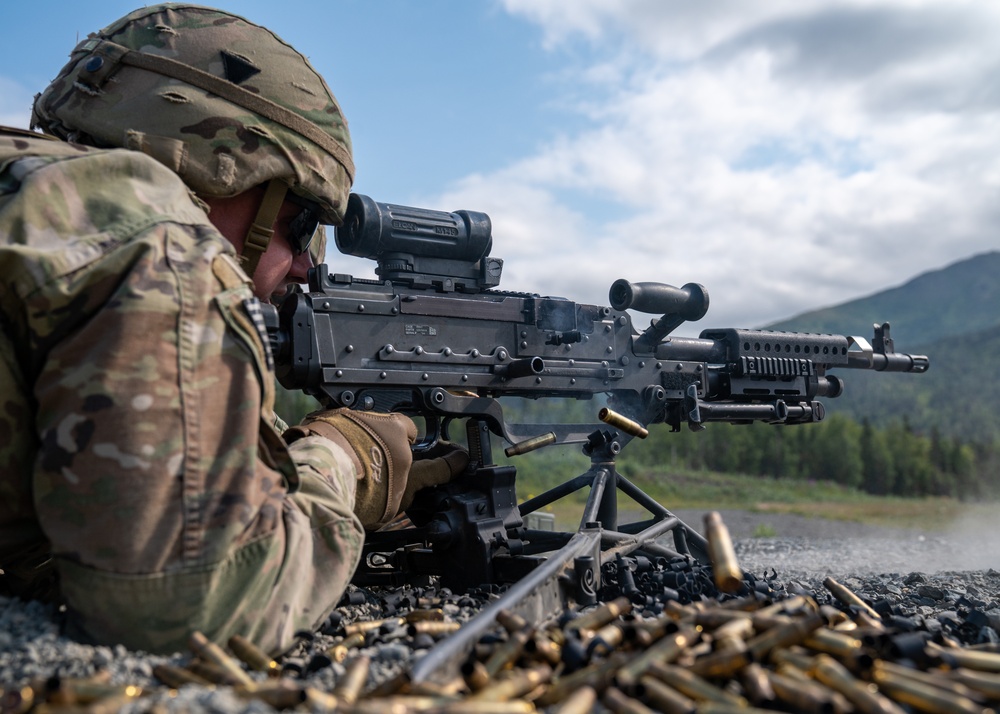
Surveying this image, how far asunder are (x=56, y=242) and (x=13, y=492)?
0.82 metres

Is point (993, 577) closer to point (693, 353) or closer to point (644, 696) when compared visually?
point (693, 353)

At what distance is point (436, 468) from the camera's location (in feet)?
14.8

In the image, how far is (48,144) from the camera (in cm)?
297

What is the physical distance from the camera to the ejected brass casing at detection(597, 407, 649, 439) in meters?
4.87

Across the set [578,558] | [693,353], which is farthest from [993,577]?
[578,558]

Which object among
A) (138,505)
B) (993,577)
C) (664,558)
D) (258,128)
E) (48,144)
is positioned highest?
(258,128)

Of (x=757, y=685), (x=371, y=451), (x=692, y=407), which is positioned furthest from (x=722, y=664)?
(x=692, y=407)

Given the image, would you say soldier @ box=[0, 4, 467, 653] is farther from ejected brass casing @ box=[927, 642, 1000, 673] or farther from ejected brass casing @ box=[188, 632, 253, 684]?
ejected brass casing @ box=[927, 642, 1000, 673]

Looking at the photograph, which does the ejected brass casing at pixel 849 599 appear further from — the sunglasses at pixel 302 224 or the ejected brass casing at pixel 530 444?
the sunglasses at pixel 302 224

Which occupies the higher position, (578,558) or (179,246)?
(179,246)

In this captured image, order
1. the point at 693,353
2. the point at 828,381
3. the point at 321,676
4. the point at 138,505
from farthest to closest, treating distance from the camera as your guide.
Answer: the point at 828,381 < the point at 693,353 < the point at 321,676 < the point at 138,505

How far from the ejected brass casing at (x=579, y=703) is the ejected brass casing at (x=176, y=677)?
103cm

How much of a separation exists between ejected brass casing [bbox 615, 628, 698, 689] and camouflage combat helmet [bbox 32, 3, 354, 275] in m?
2.58

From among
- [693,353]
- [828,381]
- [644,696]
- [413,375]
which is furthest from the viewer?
[828,381]
